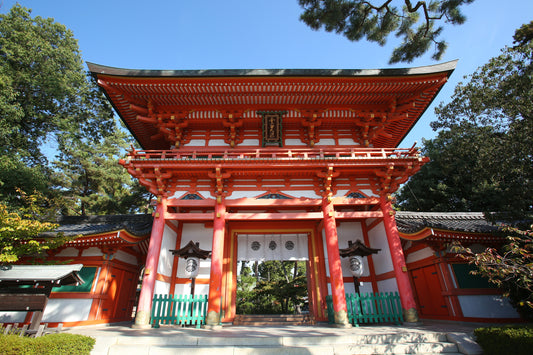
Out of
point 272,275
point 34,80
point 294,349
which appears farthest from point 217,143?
point 272,275

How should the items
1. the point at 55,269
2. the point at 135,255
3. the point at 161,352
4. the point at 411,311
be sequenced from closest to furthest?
1. the point at 161,352
2. the point at 55,269
3. the point at 411,311
4. the point at 135,255

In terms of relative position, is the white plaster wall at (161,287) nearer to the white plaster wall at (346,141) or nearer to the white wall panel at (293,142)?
the white wall panel at (293,142)

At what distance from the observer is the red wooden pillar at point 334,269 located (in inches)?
302

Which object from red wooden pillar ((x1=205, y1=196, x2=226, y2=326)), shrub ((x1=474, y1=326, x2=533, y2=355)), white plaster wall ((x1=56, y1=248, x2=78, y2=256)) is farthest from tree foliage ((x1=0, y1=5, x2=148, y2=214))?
Result: shrub ((x1=474, y1=326, x2=533, y2=355))

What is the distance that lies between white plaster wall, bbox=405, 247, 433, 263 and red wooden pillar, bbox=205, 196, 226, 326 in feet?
24.4

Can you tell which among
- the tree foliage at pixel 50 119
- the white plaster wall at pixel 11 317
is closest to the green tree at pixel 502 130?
the white plaster wall at pixel 11 317

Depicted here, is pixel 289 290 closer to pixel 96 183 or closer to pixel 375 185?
pixel 375 185

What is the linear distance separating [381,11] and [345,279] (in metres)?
10.2

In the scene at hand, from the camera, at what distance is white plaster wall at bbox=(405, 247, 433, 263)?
9.21 metres

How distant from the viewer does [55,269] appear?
6168 mm

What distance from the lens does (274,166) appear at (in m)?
8.73

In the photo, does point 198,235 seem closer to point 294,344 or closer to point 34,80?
point 294,344

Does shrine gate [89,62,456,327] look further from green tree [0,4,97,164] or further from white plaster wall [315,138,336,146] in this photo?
green tree [0,4,97,164]

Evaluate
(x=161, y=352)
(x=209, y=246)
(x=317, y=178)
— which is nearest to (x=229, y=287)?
(x=209, y=246)
